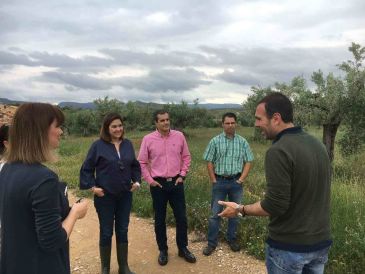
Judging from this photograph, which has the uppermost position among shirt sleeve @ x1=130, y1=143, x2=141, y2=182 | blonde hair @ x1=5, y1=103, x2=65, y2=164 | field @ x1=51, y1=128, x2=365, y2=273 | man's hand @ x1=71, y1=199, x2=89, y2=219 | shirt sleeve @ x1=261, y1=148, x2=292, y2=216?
blonde hair @ x1=5, y1=103, x2=65, y2=164

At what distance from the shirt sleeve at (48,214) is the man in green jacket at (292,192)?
1.42 meters

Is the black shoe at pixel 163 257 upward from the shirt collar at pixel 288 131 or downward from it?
downward

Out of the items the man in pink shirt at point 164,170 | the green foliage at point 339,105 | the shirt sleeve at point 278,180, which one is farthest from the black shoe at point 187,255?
the green foliage at point 339,105

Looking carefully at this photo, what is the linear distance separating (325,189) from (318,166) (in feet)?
0.68

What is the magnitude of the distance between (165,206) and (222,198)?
0.91m

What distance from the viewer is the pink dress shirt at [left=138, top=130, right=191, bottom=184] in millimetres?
5777

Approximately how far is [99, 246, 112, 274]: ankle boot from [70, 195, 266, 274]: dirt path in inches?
9.8

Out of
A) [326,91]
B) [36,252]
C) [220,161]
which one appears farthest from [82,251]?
[326,91]

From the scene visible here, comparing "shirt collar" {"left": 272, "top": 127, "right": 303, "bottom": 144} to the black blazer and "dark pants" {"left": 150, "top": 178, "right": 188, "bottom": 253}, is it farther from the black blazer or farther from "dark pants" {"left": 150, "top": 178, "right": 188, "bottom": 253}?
"dark pants" {"left": 150, "top": 178, "right": 188, "bottom": 253}

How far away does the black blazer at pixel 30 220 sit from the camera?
229 centimetres

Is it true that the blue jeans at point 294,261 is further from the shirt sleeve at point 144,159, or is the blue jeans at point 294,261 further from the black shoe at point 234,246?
the black shoe at point 234,246

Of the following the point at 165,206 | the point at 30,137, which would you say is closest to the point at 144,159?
the point at 165,206

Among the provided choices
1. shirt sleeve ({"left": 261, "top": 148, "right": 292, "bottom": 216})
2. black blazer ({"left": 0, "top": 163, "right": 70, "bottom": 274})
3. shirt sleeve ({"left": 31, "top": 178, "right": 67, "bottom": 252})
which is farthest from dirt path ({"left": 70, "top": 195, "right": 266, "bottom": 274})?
shirt sleeve ({"left": 31, "top": 178, "right": 67, "bottom": 252})

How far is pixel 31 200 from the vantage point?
2295 millimetres
